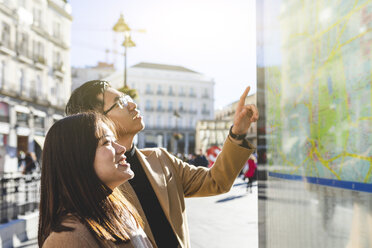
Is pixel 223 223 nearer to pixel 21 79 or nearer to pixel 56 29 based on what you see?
pixel 21 79

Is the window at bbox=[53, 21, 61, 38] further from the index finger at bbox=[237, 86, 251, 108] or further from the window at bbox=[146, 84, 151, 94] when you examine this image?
the window at bbox=[146, 84, 151, 94]

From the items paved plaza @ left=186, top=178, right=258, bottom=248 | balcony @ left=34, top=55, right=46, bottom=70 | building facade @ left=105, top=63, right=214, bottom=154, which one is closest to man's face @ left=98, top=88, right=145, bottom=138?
paved plaza @ left=186, top=178, right=258, bottom=248

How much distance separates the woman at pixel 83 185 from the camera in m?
1.41

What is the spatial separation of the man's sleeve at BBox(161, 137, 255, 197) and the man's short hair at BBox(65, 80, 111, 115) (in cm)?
57

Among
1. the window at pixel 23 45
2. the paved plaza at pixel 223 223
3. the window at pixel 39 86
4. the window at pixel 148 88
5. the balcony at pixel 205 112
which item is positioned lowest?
the paved plaza at pixel 223 223

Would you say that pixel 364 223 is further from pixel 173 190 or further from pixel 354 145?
pixel 173 190

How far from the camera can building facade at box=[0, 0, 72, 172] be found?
2703 centimetres

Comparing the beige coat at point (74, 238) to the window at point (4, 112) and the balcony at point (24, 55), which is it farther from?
the balcony at point (24, 55)

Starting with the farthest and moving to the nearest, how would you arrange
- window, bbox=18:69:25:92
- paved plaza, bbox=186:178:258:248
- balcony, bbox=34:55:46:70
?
balcony, bbox=34:55:46:70, window, bbox=18:69:25:92, paved plaza, bbox=186:178:258:248

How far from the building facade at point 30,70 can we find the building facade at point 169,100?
121 ft

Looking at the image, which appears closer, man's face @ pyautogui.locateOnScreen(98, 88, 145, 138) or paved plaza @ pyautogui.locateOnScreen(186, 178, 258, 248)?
man's face @ pyautogui.locateOnScreen(98, 88, 145, 138)

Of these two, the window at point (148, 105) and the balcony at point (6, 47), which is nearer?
the balcony at point (6, 47)

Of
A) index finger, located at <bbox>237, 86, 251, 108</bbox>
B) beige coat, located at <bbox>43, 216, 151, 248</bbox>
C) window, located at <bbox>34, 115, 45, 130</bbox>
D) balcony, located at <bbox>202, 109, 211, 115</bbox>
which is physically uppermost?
balcony, located at <bbox>202, 109, 211, 115</bbox>

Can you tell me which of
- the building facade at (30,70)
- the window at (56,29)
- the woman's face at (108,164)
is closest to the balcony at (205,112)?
the building facade at (30,70)
